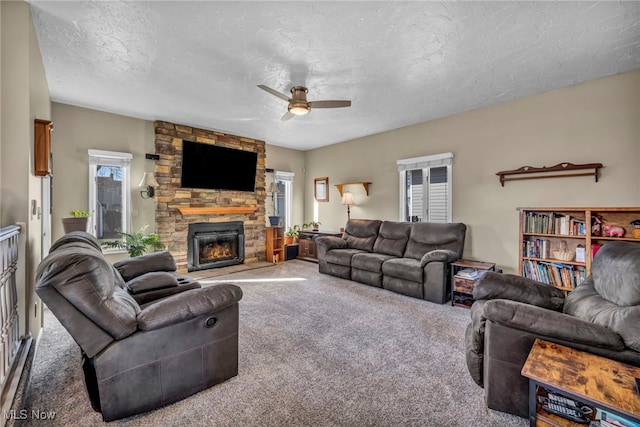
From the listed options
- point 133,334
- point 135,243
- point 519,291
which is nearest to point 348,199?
point 135,243

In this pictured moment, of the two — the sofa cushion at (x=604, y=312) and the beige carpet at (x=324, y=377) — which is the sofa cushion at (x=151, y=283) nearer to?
the beige carpet at (x=324, y=377)

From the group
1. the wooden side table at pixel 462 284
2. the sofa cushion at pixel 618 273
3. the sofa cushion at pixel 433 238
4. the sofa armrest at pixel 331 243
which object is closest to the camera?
the sofa cushion at pixel 618 273

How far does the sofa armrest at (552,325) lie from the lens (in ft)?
4.61

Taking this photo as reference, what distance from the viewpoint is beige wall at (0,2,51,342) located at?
2.09m

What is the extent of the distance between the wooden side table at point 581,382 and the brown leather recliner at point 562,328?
0.25 feet

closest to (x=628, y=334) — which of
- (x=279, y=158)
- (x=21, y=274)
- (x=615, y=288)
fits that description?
(x=615, y=288)

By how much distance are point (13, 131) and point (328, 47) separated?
2.61m

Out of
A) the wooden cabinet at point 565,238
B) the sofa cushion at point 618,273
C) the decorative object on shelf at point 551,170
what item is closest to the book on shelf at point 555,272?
the wooden cabinet at point 565,238

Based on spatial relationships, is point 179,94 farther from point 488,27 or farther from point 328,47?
point 488,27

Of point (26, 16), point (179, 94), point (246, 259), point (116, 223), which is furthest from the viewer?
point (246, 259)

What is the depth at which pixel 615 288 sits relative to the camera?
1.68 metres

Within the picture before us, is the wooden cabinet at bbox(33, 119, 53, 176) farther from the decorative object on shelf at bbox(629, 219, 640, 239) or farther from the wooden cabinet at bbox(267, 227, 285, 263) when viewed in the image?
the decorative object on shelf at bbox(629, 219, 640, 239)

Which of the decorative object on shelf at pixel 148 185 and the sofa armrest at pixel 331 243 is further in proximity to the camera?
the sofa armrest at pixel 331 243

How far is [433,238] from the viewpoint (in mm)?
4359
